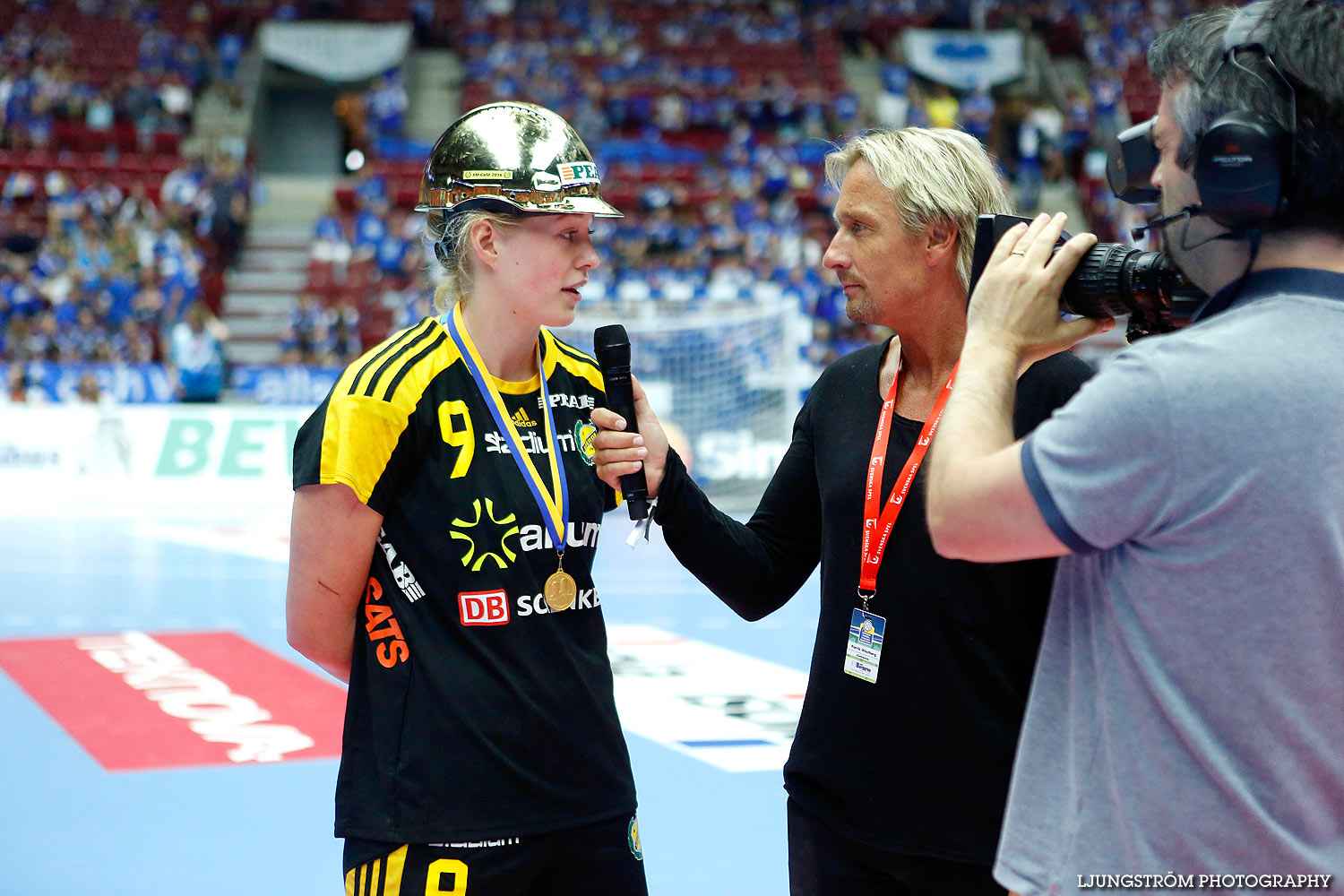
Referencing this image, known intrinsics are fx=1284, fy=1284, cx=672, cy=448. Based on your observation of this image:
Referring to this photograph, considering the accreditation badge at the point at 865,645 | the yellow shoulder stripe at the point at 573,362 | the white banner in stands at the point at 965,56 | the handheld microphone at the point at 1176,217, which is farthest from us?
the white banner in stands at the point at 965,56

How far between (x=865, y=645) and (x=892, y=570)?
0.13 metres

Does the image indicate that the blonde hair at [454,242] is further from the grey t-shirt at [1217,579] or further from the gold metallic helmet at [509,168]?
the grey t-shirt at [1217,579]

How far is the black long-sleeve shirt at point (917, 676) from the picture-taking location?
77.2 inches

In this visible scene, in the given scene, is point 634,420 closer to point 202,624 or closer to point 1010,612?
point 1010,612

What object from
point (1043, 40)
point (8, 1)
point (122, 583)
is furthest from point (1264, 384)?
point (1043, 40)

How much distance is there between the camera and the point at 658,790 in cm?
459

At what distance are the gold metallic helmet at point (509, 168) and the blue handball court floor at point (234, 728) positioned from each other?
7.74 ft

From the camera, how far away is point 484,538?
205cm

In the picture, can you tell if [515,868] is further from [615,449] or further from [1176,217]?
[1176,217]

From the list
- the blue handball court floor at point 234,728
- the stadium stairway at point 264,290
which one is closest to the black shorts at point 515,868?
the blue handball court floor at point 234,728

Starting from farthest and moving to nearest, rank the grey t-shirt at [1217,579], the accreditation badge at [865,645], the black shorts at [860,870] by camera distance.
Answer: the accreditation badge at [865,645]
the black shorts at [860,870]
the grey t-shirt at [1217,579]

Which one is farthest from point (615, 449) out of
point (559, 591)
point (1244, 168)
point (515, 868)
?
point (1244, 168)

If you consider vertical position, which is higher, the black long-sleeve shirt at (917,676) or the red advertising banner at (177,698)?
the black long-sleeve shirt at (917,676)

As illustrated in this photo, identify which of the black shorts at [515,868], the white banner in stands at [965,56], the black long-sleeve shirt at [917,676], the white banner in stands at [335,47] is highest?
the white banner in stands at [965,56]
